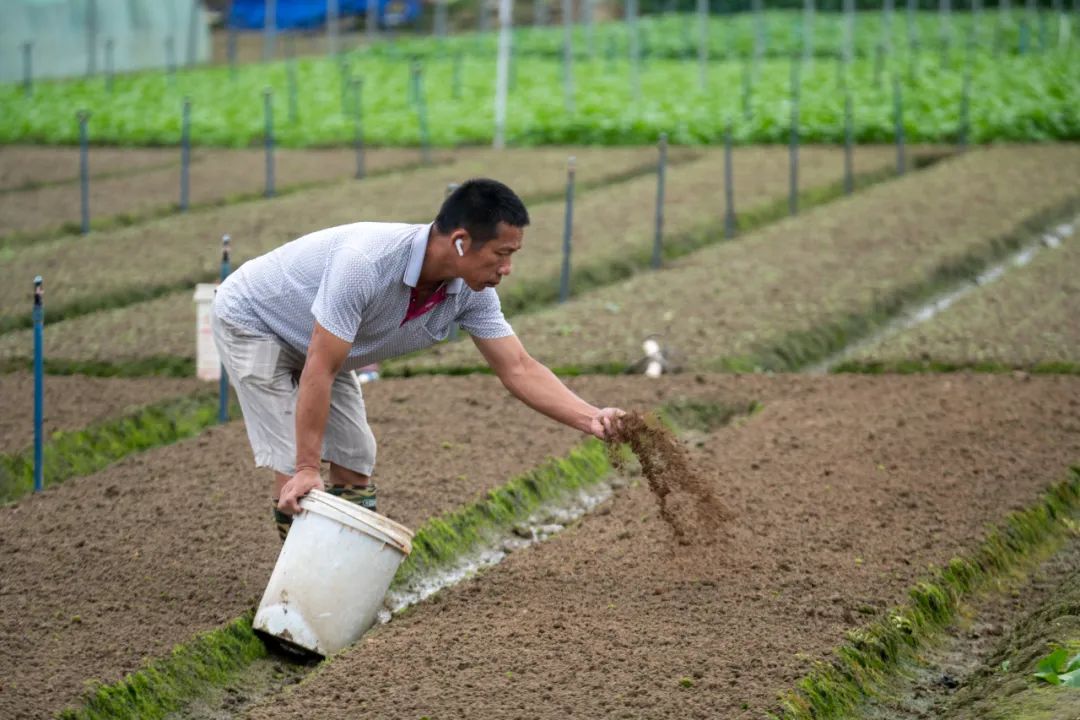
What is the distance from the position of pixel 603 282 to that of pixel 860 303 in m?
2.29

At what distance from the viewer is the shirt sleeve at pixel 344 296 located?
4770 millimetres

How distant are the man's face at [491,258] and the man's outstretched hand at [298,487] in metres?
0.82

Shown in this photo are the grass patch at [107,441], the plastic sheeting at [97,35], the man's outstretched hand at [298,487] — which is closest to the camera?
the man's outstretched hand at [298,487]

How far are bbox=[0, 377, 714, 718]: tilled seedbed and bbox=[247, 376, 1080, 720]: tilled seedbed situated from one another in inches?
25.5

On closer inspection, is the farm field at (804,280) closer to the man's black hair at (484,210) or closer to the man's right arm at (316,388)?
the man's right arm at (316,388)

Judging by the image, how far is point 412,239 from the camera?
4.85 meters

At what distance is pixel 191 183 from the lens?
17656 millimetres

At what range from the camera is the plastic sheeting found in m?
27.4

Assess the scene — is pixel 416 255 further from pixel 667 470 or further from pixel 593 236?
pixel 593 236

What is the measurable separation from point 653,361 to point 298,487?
15.9 ft

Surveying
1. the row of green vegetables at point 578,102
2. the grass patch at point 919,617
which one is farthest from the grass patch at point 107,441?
the row of green vegetables at point 578,102

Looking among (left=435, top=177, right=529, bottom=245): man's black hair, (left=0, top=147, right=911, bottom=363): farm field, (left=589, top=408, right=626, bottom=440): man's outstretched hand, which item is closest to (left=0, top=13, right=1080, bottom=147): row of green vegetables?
(left=0, top=147, right=911, bottom=363): farm field

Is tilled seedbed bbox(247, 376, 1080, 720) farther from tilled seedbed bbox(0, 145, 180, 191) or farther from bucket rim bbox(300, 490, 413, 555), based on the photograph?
tilled seedbed bbox(0, 145, 180, 191)

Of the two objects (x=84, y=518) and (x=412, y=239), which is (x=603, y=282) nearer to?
(x=84, y=518)
